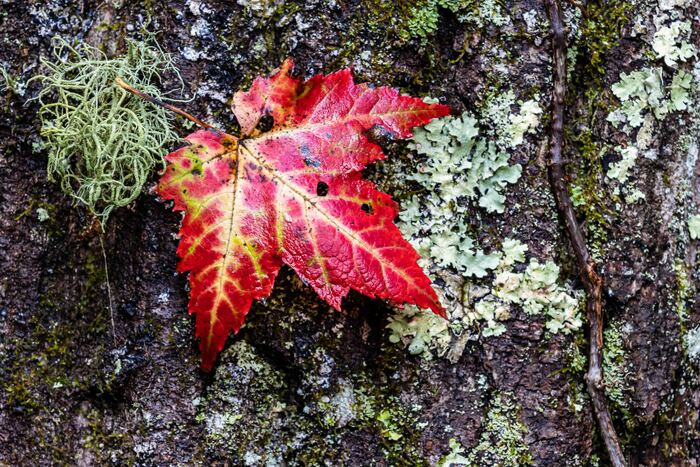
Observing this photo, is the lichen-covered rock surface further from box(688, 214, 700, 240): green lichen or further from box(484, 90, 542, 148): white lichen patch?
box(688, 214, 700, 240): green lichen

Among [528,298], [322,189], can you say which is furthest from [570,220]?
[322,189]

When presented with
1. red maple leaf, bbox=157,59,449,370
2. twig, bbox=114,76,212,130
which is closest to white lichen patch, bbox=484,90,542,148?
red maple leaf, bbox=157,59,449,370

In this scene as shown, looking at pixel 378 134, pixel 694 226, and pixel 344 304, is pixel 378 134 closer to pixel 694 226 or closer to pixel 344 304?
pixel 344 304

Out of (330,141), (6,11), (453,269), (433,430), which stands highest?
(6,11)

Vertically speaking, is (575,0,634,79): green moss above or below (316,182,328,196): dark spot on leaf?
above

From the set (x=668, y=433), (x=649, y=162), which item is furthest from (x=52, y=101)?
(x=668, y=433)

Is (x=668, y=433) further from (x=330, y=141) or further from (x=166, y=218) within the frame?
(x=166, y=218)

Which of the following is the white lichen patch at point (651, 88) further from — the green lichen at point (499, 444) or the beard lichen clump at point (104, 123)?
the beard lichen clump at point (104, 123)
